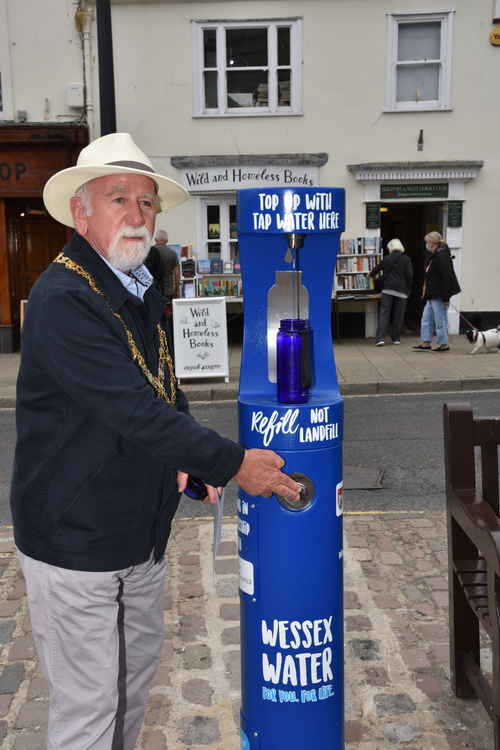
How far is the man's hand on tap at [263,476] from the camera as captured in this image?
94.2 inches

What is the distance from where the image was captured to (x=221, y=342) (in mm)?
10891

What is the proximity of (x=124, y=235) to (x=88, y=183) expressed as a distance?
0.74ft

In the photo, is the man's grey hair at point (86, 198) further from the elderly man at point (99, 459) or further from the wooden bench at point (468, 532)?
the wooden bench at point (468, 532)

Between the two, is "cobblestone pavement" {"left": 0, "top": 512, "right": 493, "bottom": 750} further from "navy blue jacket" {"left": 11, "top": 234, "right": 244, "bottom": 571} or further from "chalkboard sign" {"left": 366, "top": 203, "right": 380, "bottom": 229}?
"chalkboard sign" {"left": 366, "top": 203, "right": 380, "bottom": 229}

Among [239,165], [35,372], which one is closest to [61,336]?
[35,372]

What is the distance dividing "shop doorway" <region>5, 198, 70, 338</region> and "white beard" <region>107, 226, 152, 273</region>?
1295cm

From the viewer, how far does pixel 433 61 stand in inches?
570

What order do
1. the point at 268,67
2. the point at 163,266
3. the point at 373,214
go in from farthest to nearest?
1. the point at 373,214
2. the point at 268,67
3. the point at 163,266

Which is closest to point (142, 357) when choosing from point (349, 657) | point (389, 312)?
point (349, 657)

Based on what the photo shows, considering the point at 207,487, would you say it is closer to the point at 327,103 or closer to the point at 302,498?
the point at 302,498

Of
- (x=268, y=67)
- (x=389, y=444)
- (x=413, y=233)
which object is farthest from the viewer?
(x=413, y=233)

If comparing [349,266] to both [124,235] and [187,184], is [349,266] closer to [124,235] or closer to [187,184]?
[187,184]

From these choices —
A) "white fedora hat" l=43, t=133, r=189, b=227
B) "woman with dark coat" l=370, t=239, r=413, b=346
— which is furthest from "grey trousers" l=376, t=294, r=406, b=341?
"white fedora hat" l=43, t=133, r=189, b=227

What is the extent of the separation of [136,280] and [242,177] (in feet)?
41.6
